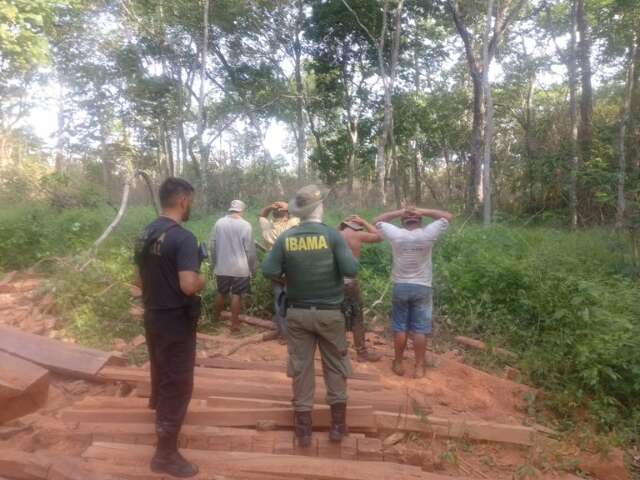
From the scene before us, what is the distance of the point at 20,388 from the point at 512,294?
6008 mm

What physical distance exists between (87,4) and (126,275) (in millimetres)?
15682

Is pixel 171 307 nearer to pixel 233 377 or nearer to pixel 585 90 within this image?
pixel 233 377

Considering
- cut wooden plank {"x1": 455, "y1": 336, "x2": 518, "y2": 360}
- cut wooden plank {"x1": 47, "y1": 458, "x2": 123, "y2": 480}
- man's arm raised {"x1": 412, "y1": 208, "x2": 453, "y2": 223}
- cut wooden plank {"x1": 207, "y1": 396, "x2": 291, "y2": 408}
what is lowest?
cut wooden plank {"x1": 455, "y1": 336, "x2": 518, "y2": 360}

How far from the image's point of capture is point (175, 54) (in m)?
20.7

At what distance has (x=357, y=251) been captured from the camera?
16.6ft

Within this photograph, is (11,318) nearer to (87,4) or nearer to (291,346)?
(291,346)

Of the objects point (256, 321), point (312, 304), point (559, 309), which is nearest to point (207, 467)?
point (312, 304)

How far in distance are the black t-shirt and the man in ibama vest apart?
65 centimetres

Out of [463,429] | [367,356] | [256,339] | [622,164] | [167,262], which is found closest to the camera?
[167,262]

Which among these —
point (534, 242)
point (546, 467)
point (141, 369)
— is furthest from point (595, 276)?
point (141, 369)

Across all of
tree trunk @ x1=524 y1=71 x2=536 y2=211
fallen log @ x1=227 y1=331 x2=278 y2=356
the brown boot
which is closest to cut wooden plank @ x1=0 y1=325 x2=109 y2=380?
fallen log @ x1=227 y1=331 x2=278 y2=356

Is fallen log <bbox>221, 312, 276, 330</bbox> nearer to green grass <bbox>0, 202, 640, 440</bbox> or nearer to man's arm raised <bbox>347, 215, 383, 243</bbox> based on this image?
green grass <bbox>0, 202, 640, 440</bbox>

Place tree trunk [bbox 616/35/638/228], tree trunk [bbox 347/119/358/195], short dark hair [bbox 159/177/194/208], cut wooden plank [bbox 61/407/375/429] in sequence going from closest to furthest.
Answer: short dark hair [bbox 159/177/194/208] < cut wooden plank [bbox 61/407/375/429] < tree trunk [bbox 616/35/638/228] < tree trunk [bbox 347/119/358/195]

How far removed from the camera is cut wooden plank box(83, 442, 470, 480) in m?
3.01
